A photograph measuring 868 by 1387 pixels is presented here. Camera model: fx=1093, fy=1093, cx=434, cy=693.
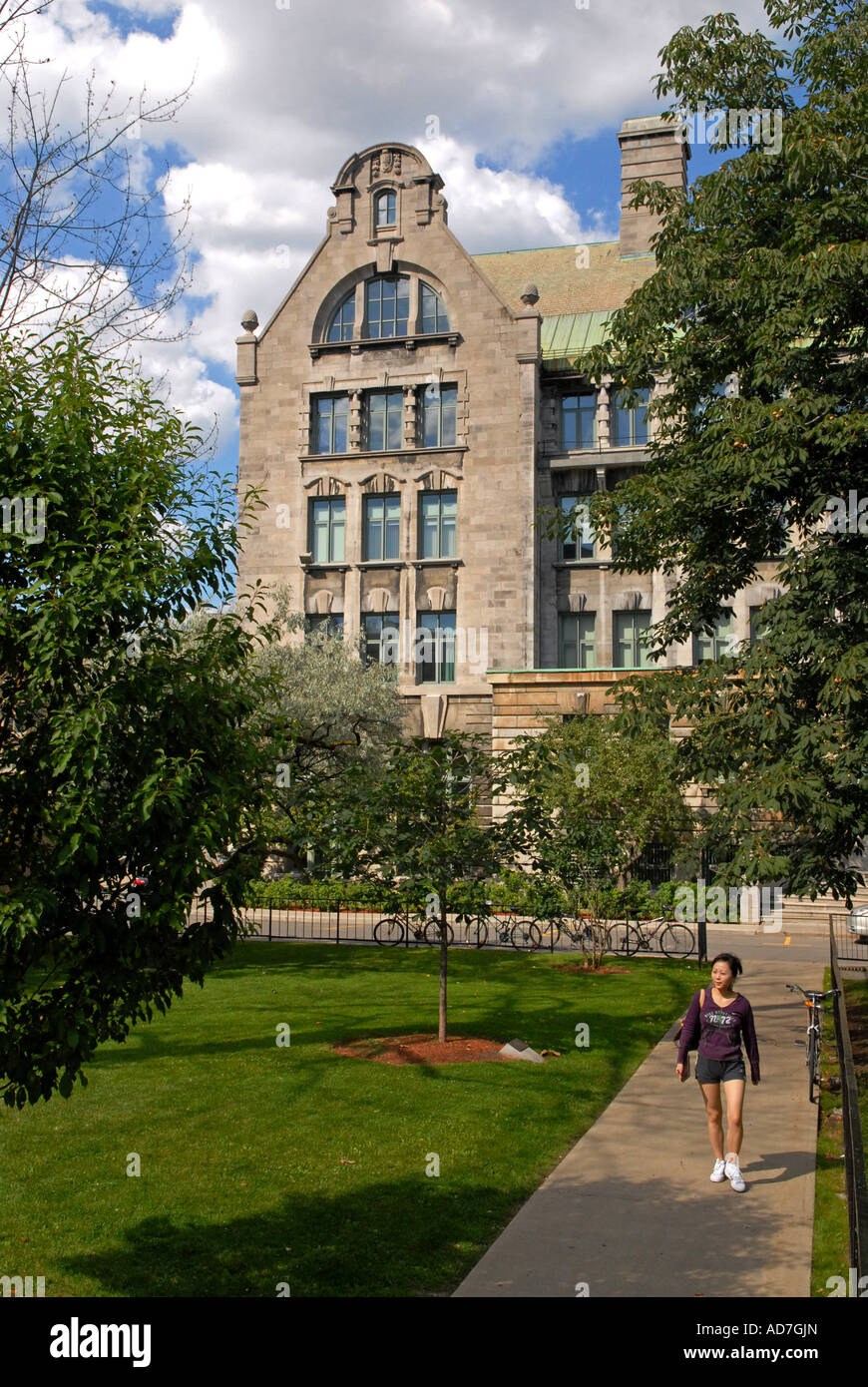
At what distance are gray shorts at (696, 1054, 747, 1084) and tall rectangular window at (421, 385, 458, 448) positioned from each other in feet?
103

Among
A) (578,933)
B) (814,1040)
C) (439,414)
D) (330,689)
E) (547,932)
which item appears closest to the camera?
(814,1040)

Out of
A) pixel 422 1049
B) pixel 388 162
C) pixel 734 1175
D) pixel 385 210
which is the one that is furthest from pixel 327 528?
pixel 734 1175

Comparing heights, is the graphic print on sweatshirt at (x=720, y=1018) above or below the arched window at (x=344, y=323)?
below

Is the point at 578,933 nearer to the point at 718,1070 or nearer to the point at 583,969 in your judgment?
the point at 583,969

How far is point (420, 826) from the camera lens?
14594 mm

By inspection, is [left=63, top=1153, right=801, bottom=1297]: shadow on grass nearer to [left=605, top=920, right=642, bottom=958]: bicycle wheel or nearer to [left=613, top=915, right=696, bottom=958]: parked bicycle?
[left=605, top=920, right=642, bottom=958]: bicycle wheel

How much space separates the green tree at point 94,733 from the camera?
5133 mm

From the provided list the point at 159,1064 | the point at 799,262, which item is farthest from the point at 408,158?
the point at 159,1064

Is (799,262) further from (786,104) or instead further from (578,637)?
(578,637)

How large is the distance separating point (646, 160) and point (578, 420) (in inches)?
474

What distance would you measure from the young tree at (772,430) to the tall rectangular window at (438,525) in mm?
24102

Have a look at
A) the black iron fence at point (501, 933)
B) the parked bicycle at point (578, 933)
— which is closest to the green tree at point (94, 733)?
the black iron fence at point (501, 933)

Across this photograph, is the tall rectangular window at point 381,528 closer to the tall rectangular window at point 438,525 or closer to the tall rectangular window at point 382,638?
the tall rectangular window at point 438,525
